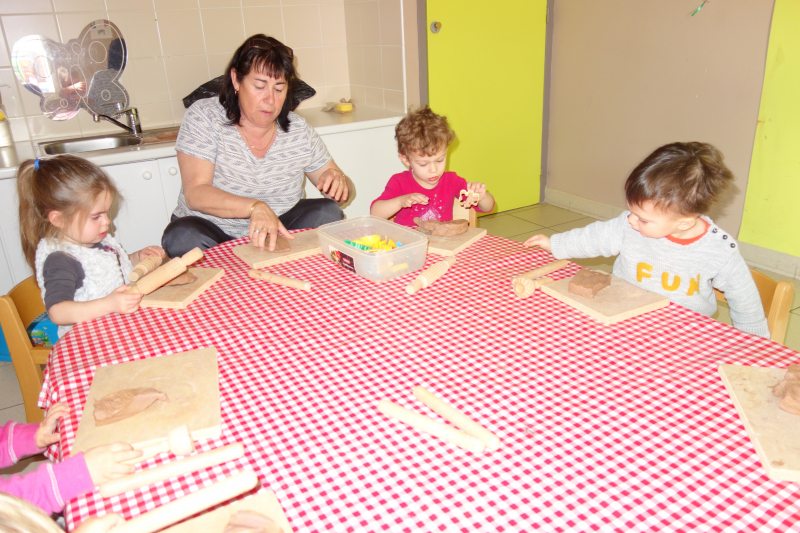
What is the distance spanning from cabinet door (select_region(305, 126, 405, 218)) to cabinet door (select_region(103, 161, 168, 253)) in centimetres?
81

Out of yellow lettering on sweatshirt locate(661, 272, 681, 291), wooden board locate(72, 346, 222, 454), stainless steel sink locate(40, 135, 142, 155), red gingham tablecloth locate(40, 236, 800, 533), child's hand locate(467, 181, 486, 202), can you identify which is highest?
stainless steel sink locate(40, 135, 142, 155)

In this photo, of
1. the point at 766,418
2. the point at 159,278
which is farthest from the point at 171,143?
the point at 766,418

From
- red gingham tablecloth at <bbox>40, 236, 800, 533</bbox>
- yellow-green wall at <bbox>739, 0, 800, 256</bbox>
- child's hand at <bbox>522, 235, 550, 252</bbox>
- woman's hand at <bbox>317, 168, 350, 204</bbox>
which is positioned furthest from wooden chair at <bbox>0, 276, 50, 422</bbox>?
yellow-green wall at <bbox>739, 0, 800, 256</bbox>

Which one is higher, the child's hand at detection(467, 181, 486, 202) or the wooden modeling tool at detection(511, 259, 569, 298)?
the child's hand at detection(467, 181, 486, 202)

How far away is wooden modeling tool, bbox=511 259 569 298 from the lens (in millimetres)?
1258

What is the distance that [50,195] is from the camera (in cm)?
147

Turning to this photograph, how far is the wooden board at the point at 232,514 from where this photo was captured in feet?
2.25

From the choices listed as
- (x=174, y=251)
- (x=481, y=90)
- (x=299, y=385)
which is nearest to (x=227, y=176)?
(x=174, y=251)

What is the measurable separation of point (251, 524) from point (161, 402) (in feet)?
1.09

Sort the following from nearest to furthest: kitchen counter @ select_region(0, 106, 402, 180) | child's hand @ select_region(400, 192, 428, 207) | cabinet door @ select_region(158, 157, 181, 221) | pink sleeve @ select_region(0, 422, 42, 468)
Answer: pink sleeve @ select_region(0, 422, 42, 468), child's hand @ select_region(400, 192, 428, 207), kitchen counter @ select_region(0, 106, 402, 180), cabinet door @ select_region(158, 157, 181, 221)

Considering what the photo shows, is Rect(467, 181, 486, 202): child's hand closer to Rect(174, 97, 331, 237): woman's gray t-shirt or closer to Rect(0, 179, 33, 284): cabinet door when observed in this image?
Rect(174, 97, 331, 237): woman's gray t-shirt

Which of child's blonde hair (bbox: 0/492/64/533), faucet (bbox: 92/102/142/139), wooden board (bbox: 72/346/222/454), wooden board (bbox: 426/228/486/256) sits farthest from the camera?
faucet (bbox: 92/102/142/139)

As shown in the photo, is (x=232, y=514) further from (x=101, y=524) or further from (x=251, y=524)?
(x=101, y=524)

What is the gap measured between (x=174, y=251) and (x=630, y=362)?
163 centimetres
